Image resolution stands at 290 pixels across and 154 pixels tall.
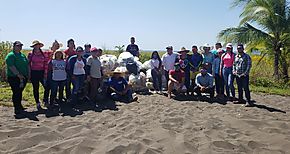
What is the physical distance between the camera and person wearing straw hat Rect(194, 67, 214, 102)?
1011 centimetres

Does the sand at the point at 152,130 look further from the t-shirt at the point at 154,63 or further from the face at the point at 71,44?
the t-shirt at the point at 154,63

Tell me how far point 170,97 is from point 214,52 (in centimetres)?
210

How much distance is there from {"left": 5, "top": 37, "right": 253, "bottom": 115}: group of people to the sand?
901mm

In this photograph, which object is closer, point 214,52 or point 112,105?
point 112,105

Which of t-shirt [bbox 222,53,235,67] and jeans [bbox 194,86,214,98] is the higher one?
t-shirt [bbox 222,53,235,67]

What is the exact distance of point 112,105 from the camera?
8.88 metres

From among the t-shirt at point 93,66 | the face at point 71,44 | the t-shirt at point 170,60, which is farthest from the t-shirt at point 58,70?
the t-shirt at point 170,60

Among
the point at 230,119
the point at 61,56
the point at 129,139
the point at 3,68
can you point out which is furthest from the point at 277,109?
the point at 3,68

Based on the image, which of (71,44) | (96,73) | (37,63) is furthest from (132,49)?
(37,63)

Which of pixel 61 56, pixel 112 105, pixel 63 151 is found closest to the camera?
pixel 63 151

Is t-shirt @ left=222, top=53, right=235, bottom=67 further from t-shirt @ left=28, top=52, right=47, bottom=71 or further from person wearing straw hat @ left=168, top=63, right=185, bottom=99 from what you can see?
t-shirt @ left=28, top=52, right=47, bottom=71

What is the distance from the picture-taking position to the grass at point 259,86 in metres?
9.47

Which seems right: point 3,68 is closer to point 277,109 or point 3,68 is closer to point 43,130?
point 43,130

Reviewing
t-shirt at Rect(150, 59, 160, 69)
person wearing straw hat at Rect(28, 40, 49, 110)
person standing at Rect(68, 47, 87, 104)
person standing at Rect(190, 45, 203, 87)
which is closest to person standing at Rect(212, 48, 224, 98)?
person standing at Rect(190, 45, 203, 87)
